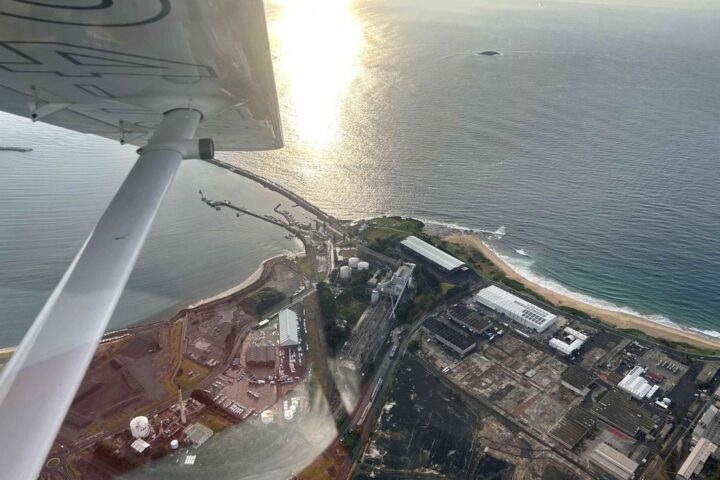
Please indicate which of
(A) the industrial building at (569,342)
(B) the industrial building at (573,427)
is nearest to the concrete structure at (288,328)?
(B) the industrial building at (573,427)

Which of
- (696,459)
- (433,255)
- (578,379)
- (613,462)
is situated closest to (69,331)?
(613,462)

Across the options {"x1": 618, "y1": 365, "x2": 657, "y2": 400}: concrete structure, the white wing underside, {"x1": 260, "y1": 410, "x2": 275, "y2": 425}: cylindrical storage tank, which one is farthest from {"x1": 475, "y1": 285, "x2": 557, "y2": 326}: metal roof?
the white wing underside

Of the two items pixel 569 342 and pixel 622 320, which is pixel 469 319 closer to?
pixel 569 342

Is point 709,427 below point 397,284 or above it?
below

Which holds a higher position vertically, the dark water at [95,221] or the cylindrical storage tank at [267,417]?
the dark water at [95,221]

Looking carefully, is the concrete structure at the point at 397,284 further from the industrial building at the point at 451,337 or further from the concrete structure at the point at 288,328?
the concrete structure at the point at 288,328

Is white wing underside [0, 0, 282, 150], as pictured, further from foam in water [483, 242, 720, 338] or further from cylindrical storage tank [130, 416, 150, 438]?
foam in water [483, 242, 720, 338]

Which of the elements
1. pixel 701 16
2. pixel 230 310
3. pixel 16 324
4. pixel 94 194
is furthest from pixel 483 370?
pixel 701 16
